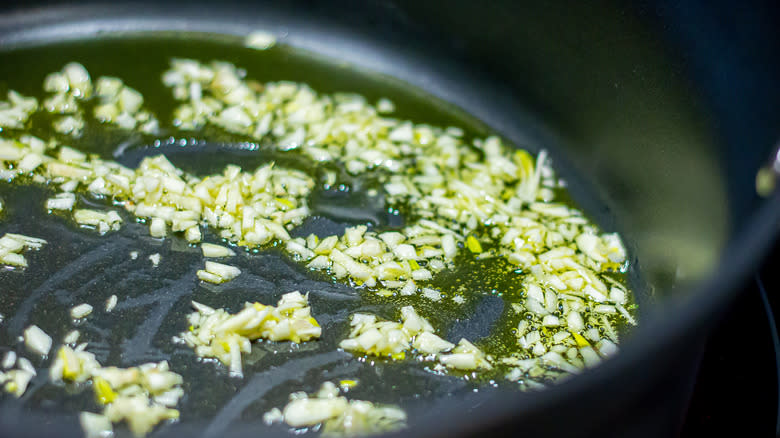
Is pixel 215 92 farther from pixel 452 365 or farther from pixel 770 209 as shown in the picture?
pixel 770 209

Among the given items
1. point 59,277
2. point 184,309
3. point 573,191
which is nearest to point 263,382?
point 184,309

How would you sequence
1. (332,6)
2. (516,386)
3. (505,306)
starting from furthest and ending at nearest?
(332,6)
(505,306)
(516,386)

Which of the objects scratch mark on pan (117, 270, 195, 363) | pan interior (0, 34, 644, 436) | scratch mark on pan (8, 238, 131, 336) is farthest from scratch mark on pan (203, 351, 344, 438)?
scratch mark on pan (8, 238, 131, 336)

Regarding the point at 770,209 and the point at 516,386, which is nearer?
the point at 770,209

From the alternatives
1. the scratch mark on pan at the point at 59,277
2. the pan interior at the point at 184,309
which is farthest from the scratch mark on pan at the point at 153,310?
the scratch mark on pan at the point at 59,277

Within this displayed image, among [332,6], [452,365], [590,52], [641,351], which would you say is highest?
[332,6]

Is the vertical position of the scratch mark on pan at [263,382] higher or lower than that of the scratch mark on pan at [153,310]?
lower

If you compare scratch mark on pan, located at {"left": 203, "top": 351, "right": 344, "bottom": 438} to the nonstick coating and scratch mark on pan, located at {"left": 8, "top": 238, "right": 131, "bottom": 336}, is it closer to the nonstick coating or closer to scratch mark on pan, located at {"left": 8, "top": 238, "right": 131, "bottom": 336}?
the nonstick coating

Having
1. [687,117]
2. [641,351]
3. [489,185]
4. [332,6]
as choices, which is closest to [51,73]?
[332,6]

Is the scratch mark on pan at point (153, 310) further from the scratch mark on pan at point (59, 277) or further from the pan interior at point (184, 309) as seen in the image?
the scratch mark on pan at point (59, 277)
